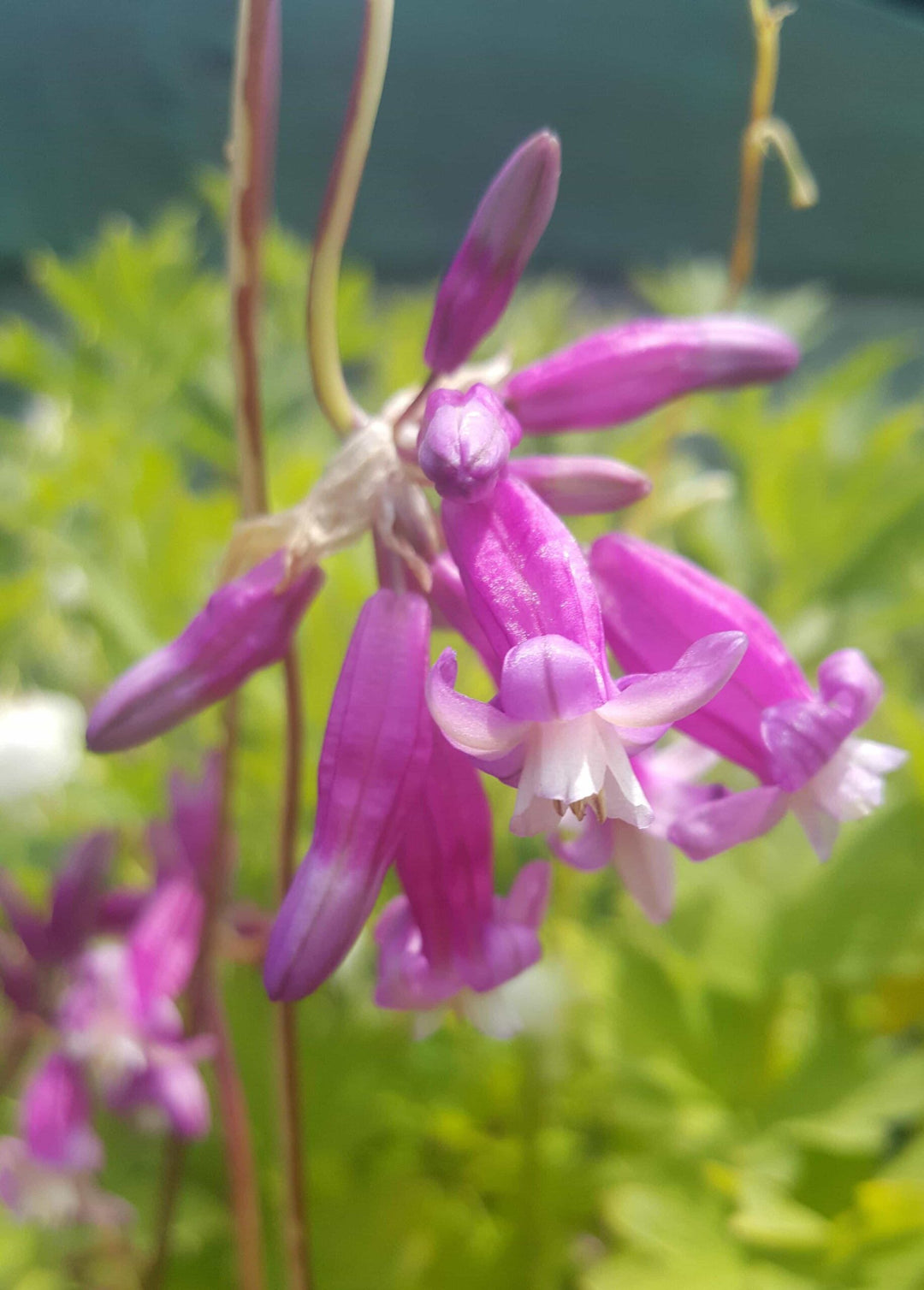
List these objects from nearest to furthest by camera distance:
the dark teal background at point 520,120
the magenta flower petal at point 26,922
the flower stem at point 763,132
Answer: the flower stem at point 763,132 < the magenta flower petal at point 26,922 < the dark teal background at point 520,120

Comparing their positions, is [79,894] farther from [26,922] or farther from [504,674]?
[504,674]

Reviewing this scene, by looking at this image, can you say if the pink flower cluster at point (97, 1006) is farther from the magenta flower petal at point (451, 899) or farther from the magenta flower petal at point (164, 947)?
the magenta flower petal at point (451, 899)

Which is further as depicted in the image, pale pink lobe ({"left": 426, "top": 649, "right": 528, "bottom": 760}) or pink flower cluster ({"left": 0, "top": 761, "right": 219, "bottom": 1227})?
pink flower cluster ({"left": 0, "top": 761, "right": 219, "bottom": 1227})

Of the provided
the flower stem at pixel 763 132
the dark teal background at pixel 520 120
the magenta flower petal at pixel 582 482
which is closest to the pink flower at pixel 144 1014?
the magenta flower petal at pixel 582 482

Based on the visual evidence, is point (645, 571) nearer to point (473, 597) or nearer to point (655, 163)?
point (473, 597)

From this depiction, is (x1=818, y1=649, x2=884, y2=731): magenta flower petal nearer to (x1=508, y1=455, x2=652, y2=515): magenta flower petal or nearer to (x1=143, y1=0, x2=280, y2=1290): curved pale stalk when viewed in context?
(x1=508, y1=455, x2=652, y2=515): magenta flower petal

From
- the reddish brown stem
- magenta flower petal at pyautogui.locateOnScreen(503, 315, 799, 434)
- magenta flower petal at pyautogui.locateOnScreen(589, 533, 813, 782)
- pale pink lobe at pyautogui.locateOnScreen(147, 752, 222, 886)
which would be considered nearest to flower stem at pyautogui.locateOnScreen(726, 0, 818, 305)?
magenta flower petal at pyautogui.locateOnScreen(503, 315, 799, 434)
